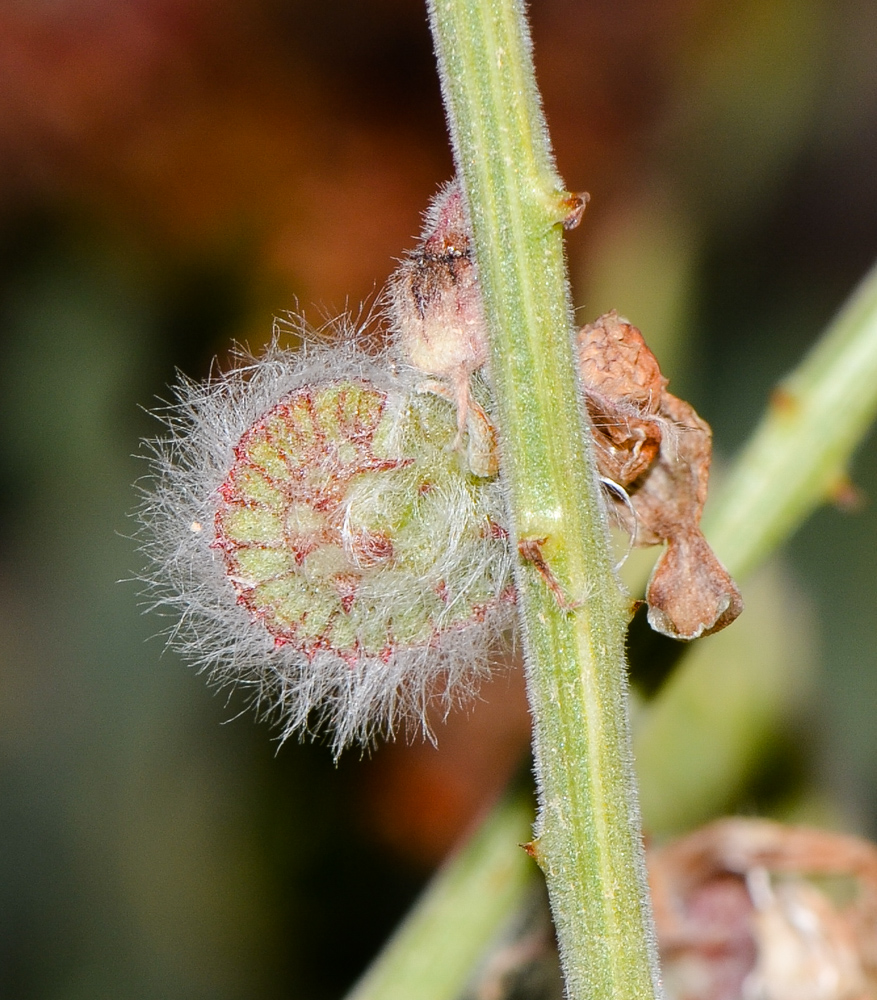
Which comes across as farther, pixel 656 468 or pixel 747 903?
pixel 747 903

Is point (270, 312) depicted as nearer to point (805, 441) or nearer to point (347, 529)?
point (805, 441)

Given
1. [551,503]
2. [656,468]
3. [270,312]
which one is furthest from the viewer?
[270,312]

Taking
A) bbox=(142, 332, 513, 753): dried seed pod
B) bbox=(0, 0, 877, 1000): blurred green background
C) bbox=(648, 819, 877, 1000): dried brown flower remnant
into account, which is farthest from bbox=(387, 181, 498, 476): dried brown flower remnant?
bbox=(0, 0, 877, 1000): blurred green background

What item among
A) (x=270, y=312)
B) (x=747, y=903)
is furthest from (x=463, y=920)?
(x=270, y=312)

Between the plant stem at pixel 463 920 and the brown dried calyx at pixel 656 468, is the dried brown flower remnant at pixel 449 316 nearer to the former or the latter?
the brown dried calyx at pixel 656 468

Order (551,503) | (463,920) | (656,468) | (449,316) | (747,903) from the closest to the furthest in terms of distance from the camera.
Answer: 1. (551,503)
2. (449,316)
3. (656,468)
4. (463,920)
5. (747,903)

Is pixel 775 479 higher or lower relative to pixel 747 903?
higher

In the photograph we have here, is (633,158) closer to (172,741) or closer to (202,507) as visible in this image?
(172,741)
